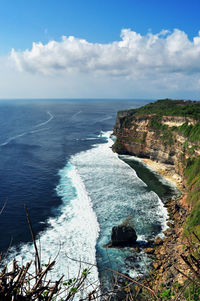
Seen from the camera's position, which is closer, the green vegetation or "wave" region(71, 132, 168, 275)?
"wave" region(71, 132, 168, 275)

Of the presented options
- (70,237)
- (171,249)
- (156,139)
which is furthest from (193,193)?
(156,139)

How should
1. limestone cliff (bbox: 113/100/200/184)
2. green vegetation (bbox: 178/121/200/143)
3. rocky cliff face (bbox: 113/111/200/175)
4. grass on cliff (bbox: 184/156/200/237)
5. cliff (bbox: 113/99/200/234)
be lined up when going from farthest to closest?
rocky cliff face (bbox: 113/111/200/175), limestone cliff (bbox: 113/100/200/184), green vegetation (bbox: 178/121/200/143), cliff (bbox: 113/99/200/234), grass on cliff (bbox: 184/156/200/237)

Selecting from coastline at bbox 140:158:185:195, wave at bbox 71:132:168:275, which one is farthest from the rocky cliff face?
wave at bbox 71:132:168:275

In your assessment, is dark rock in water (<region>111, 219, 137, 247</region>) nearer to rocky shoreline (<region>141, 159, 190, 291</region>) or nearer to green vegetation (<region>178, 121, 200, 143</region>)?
rocky shoreline (<region>141, 159, 190, 291</region>)

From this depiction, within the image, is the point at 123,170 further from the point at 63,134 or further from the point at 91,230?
the point at 63,134

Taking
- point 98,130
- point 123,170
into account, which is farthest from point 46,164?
point 98,130

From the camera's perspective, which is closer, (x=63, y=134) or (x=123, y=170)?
(x=123, y=170)

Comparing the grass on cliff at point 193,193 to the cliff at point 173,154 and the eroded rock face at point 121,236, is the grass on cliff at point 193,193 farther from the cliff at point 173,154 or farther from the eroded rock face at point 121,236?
the eroded rock face at point 121,236
